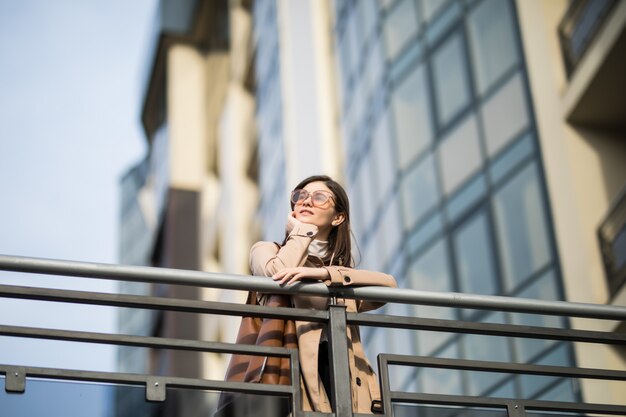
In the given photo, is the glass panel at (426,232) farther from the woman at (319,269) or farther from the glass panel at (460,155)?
the woman at (319,269)

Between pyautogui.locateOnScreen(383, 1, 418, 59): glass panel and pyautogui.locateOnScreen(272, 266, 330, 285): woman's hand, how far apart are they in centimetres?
1504

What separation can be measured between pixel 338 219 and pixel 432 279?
11.9 metres

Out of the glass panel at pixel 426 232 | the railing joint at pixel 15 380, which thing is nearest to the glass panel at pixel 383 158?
the glass panel at pixel 426 232

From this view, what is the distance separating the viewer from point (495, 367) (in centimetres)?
622

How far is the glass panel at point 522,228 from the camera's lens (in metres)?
16.2

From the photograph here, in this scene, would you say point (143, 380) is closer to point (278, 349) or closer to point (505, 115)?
point (278, 349)

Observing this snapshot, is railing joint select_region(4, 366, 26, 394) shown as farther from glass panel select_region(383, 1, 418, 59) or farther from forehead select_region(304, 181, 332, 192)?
glass panel select_region(383, 1, 418, 59)

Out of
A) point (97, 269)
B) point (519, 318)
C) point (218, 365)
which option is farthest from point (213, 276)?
point (218, 365)

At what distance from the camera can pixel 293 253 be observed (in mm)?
6398

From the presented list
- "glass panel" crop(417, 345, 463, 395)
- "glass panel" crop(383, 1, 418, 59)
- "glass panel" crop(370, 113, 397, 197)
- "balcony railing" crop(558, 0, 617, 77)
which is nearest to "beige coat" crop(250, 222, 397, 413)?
"balcony railing" crop(558, 0, 617, 77)

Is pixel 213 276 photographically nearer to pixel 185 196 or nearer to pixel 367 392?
pixel 367 392

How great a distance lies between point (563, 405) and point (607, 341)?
483mm

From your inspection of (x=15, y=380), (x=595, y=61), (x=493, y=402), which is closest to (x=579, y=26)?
(x=595, y=61)

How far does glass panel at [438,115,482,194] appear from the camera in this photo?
18.1 metres
